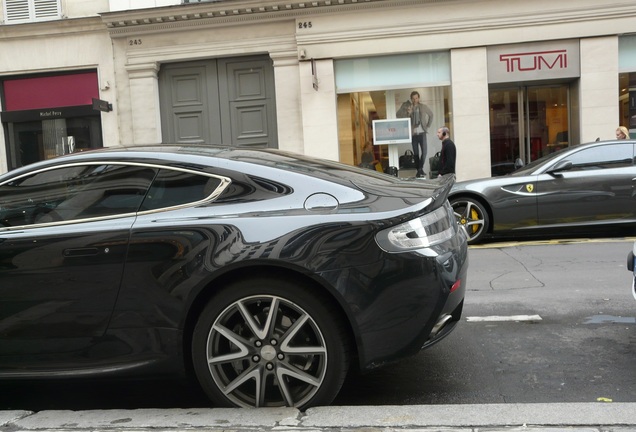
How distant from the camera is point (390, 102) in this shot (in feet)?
48.7

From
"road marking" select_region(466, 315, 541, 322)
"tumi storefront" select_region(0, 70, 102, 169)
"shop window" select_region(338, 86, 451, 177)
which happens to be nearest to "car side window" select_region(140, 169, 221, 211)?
"road marking" select_region(466, 315, 541, 322)

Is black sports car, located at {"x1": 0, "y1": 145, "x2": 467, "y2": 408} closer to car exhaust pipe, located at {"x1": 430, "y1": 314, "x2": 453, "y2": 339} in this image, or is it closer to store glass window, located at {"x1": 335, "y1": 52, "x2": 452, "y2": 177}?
car exhaust pipe, located at {"x1": 430, "y1": 314, "x2": 453, "y2": 339}

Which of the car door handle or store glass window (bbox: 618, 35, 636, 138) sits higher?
store glass window (bbox: 618, 35, 636, 138)

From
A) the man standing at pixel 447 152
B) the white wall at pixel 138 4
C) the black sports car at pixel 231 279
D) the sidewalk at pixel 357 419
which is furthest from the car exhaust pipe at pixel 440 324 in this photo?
the white wall at pixel 138 4

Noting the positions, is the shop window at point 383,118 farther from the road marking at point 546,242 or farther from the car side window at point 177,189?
the car side window at point 177,189

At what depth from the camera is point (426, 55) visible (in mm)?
14602

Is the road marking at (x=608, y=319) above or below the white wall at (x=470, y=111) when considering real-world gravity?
below

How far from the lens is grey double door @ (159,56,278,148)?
15281 millimetres

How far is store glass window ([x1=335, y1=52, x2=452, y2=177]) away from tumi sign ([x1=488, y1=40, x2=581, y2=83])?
1.14m

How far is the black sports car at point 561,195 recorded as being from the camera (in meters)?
8.84

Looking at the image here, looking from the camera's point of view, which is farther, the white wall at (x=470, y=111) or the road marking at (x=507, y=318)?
the white wall at (x=470, y=111)

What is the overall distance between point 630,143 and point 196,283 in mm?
8010

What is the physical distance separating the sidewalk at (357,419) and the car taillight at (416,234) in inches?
32.5

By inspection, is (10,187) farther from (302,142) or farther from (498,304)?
(302,142)
